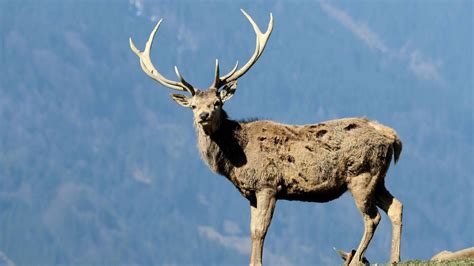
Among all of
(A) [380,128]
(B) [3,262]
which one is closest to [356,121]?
(A) [380,128]

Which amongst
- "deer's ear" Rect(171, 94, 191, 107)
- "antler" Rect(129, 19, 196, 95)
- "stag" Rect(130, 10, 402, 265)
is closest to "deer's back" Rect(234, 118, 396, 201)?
"stag" Rect(130, 10, 402, 265)

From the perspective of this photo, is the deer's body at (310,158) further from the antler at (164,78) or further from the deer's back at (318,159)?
the antler at (164,78)

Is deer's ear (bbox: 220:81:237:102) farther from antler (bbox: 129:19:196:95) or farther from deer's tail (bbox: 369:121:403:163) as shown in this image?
deer's tail (bbox: 369:121:403:163)

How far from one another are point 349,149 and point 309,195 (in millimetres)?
1130

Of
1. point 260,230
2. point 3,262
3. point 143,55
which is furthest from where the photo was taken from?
point 3,262

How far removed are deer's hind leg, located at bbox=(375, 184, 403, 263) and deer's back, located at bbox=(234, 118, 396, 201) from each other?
0.56m

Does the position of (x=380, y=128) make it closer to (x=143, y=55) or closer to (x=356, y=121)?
(x=356, y=121)

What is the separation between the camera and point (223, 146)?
1214 inches

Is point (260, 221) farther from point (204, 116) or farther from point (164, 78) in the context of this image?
point (164, 78)

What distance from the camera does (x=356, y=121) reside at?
3022 centimetres

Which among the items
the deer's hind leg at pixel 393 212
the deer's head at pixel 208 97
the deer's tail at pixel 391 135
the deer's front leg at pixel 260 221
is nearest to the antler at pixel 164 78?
the deer's head at pixel 208 97

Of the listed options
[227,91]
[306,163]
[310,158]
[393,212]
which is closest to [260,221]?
[306,163]

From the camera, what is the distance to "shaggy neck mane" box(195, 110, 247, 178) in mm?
30672

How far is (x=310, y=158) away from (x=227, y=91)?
2.09 metres
